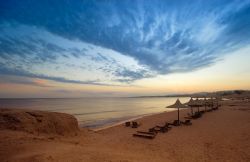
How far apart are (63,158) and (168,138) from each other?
8124 millimetres

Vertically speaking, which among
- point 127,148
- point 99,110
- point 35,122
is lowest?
point 99,110

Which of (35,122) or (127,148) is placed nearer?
(127,148)

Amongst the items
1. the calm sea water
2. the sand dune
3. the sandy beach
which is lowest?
the calm sea water

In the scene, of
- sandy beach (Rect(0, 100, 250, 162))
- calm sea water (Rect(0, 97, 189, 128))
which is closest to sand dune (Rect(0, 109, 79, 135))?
sandy beach (Rect(0, 100, 250, 162))

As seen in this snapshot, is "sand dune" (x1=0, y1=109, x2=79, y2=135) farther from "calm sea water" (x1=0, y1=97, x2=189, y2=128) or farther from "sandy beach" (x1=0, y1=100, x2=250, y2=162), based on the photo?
"calm sea water" (x1=0, y1=97, x2=189, y2=128)

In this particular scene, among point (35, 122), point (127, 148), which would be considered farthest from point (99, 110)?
point (127, 148)

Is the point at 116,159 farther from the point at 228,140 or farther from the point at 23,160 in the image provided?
the point at 228,140

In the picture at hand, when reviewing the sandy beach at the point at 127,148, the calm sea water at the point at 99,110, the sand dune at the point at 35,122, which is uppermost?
the sand dune at the point at 35,122

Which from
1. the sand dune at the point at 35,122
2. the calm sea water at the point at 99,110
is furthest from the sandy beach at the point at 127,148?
the calm sea water at the point at 99,110

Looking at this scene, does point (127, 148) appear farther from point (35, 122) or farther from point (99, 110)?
point (99, 110)

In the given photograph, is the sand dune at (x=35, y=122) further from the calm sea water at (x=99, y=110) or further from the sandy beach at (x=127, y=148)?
the calm sea water at (x=99, y=110)

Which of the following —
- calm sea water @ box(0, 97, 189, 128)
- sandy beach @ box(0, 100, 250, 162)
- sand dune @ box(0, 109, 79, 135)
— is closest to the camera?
sandy beach @ box(0, 100, 250, 162)

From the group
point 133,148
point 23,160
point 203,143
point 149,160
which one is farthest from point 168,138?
point 23,160

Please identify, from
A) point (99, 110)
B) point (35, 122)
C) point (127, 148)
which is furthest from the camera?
point (99, 110)
